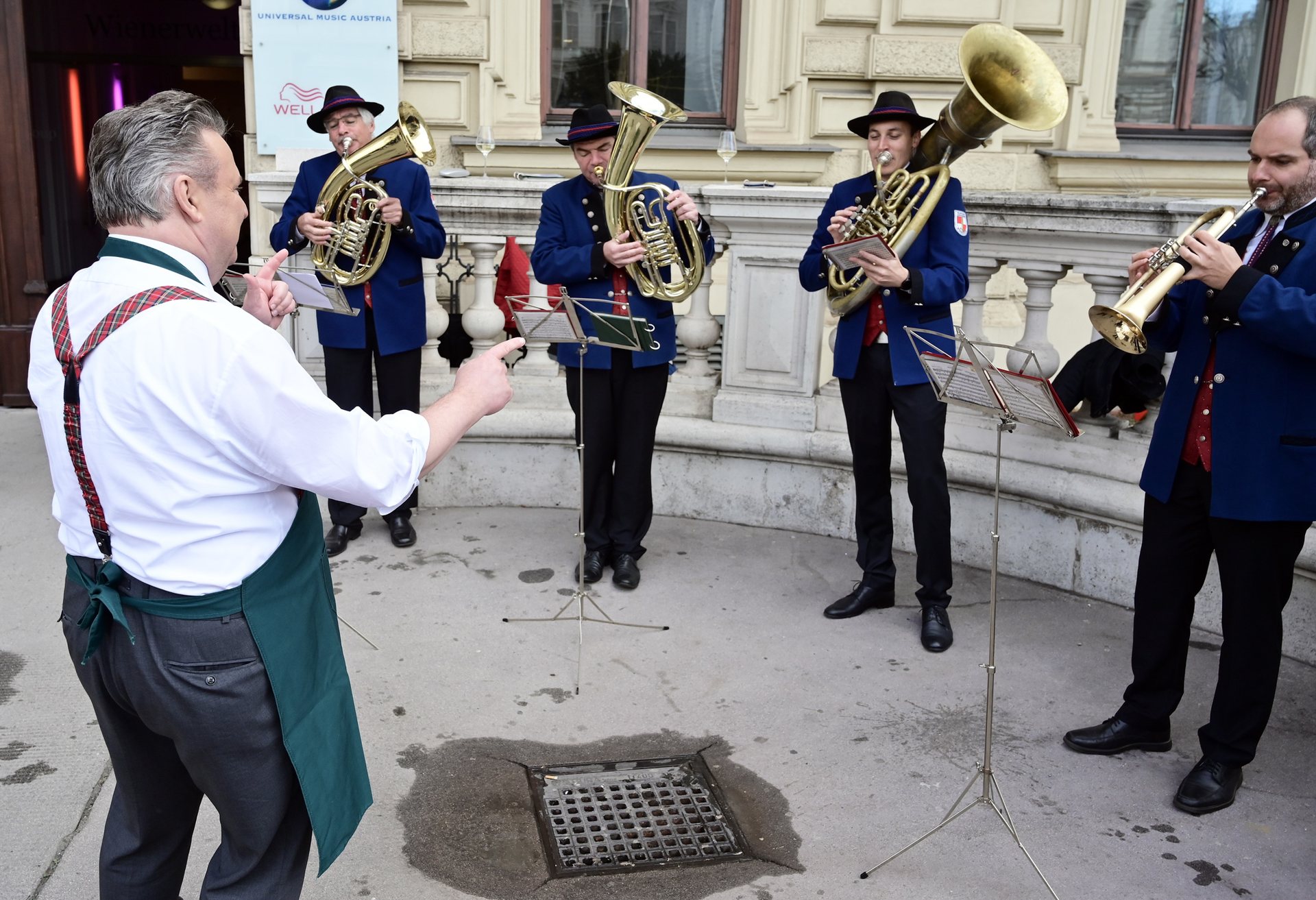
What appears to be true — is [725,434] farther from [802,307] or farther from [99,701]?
[99,701]

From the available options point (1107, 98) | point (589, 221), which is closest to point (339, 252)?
point (589, 221)

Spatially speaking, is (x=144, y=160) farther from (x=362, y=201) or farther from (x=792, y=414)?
(x=792, y=414)

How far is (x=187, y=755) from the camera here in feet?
6.94

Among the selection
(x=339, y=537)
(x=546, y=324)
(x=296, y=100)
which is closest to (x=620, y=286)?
(x=546, y=324)

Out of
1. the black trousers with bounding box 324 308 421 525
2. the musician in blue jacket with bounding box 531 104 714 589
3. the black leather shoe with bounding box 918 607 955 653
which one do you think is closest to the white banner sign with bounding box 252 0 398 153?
the black trousers with bounding box 324 308 421 525

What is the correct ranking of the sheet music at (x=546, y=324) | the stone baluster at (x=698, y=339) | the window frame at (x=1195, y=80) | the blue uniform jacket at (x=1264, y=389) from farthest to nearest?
the window frame at (x=1195, y=80) < the stone baluster at (x=698, y=339) < the sheet music at (x=546, y=324) < the blue uniform jacket at (x=1264, y=389)

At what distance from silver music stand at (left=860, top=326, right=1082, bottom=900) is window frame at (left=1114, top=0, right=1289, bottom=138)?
7481mm

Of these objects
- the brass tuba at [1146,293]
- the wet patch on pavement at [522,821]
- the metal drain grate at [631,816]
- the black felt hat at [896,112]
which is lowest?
the metal drain grate at [631,816]

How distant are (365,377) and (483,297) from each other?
0.85 metres

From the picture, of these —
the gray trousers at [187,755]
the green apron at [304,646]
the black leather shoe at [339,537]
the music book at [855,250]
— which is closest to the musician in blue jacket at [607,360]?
the music book at [855,250]

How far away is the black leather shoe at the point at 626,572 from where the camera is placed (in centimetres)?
532

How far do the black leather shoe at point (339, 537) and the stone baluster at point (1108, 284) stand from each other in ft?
11.7

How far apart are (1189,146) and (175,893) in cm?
1008

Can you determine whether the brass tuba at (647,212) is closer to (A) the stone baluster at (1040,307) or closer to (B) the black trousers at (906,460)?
(B) the black trousers at (906,460)
